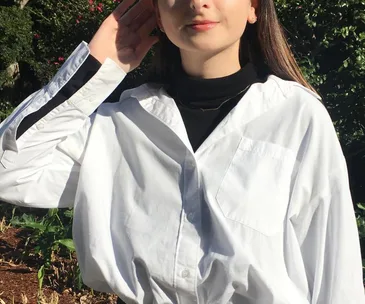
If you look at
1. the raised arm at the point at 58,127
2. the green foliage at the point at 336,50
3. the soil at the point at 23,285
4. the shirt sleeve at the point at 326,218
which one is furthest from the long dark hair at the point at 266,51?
the green foliage at the point at 336,50

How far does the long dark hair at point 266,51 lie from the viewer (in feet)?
6.45

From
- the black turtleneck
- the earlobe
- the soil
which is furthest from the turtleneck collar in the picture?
the soil

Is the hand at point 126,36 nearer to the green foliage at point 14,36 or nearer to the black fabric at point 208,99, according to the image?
the black fabric at point 208,99

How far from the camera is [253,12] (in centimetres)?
196

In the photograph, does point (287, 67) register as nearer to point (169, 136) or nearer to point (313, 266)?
point (169, 136)

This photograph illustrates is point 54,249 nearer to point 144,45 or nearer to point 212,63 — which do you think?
point 144,45

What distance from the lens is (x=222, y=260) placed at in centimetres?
168

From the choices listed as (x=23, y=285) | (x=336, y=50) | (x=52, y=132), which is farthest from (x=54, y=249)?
(x=52, y=132)

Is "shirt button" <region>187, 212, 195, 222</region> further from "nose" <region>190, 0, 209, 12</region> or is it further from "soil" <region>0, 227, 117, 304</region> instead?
"soil" <region>0, 227, 117, 304</region>

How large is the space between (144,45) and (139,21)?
0.07 m

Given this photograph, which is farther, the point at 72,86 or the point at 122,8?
the point at 122,8

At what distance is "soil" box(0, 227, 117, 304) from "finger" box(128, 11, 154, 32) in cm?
225

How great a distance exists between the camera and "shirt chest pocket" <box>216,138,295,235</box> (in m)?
1.69

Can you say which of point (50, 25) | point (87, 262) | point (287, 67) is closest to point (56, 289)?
point (87, 262)
